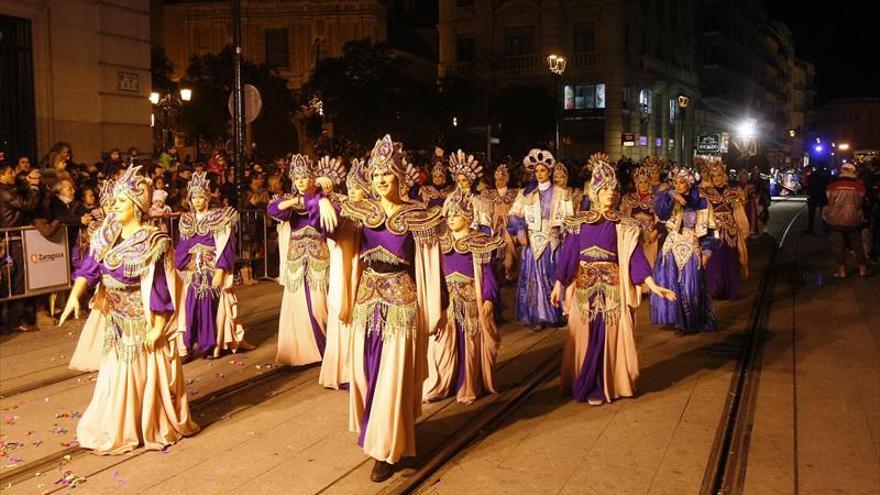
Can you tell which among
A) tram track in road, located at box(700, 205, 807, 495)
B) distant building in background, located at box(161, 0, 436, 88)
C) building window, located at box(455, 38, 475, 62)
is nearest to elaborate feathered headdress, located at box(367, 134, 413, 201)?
tram track in road, located at box(700, 205, 807, 495)

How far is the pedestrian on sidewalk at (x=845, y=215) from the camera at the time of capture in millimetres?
16703

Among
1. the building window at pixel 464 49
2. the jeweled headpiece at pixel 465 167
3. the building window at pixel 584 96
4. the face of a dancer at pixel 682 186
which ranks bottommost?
the face of a dancer at pixel 682 186

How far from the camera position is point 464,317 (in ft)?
26.9

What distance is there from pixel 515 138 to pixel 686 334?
→ 33740mm

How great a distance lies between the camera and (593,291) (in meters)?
7.98

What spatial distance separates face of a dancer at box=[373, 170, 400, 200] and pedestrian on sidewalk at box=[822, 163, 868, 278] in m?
13.3

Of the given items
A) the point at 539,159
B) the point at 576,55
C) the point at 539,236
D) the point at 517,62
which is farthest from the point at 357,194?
the point at 517,62

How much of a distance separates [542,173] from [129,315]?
6606 mm

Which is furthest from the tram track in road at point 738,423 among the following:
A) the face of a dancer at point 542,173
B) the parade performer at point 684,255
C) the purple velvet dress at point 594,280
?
the face of a dancer at point 542,173

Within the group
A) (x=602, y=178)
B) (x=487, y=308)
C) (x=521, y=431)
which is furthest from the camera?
(x=487, y=308)

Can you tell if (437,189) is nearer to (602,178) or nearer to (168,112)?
(602,178)

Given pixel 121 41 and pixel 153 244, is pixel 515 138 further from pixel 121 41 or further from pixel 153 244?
pixel 153 244

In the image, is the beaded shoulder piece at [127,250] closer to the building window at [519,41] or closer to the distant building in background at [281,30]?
the distant building in background at [281,30]

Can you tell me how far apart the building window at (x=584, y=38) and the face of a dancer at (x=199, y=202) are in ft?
142
